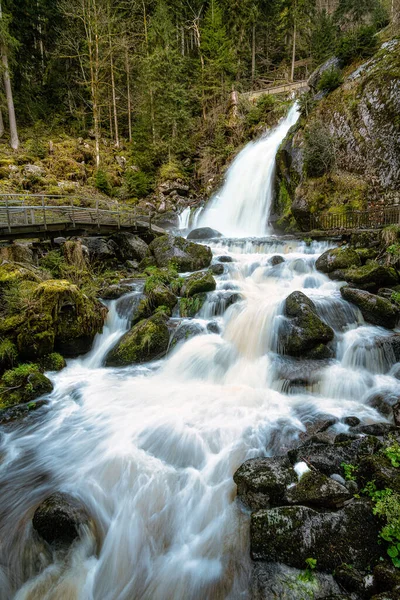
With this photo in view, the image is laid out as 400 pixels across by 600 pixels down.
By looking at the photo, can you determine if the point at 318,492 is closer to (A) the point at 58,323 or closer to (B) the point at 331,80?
(A) the point at 58,323

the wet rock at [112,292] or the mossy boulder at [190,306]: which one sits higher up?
the wet rock at [112,292]

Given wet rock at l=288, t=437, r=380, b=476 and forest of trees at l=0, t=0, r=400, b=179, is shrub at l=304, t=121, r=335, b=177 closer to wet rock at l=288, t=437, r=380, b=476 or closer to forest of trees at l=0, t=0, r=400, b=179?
wet rock at l=288, t=437, r=380, b=476

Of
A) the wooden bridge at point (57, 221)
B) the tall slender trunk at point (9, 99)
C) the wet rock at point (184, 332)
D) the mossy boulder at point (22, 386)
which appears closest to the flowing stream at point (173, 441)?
the wet rock at point (184, 332)

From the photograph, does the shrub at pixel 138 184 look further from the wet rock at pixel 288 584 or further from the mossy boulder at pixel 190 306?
the wet rock at pixel 288 584

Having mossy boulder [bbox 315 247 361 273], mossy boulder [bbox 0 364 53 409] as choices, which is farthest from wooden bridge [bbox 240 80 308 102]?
mossy boulder [bbox 0 364 53 409]

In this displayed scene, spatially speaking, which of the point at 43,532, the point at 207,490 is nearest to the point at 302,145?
the point at 207,490

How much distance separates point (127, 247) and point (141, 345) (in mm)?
7773

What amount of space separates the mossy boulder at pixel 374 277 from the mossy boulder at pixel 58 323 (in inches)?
310

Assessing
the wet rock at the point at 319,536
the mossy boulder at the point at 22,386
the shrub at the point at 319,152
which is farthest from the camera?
the shrub at the point at 319,152

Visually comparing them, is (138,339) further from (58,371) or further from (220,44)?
(220,44)

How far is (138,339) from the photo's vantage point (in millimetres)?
8594

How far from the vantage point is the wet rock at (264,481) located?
12.2 ft

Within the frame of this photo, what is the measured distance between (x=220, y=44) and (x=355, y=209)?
25.7 meters

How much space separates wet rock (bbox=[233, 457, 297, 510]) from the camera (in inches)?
147
